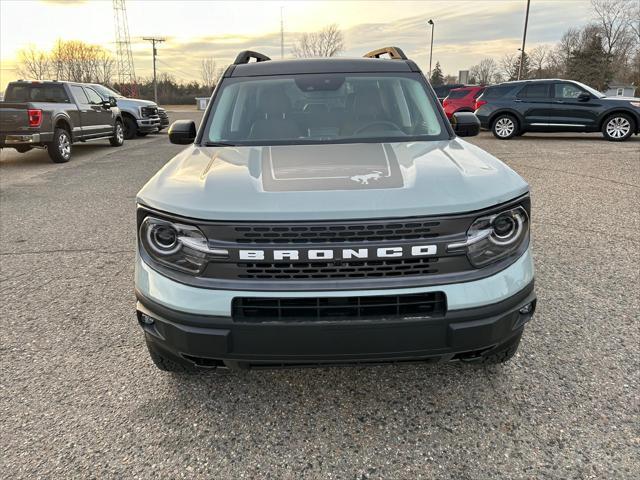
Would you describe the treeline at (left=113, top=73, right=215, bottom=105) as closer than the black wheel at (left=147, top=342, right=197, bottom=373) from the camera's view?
No

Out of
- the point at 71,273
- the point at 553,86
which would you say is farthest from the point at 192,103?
the point at 71,273

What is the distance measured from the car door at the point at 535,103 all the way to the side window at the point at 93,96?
470 inches

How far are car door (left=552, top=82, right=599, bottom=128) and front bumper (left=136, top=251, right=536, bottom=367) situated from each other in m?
14.0

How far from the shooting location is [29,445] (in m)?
2.30

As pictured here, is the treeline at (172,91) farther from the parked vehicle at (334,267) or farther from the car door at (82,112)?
the parked vehicle at (334,267)

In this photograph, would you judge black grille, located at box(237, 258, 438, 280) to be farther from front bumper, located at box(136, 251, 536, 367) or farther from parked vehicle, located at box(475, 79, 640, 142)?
parked vehicle, located at box(475, 79, 640, 142)

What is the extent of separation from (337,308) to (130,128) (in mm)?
17719

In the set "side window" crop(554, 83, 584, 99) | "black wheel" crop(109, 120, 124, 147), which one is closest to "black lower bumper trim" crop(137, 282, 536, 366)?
"side window" crop(554, 83, 584, 99)

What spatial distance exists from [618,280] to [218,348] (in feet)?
11.5

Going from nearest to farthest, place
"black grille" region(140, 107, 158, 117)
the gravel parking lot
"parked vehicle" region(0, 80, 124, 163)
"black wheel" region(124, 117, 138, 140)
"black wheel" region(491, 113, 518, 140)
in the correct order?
the gravel parking lot, "parked vehicle" region(0, 80, 124, 163), "black wheel" region(491, 113, 518, 140), "black wheel" region(124, 117, 138, 140), "black grille" region(140, 107, 158, 117)

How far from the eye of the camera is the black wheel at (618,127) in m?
13.9

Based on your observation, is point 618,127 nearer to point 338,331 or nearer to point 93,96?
point 93,96

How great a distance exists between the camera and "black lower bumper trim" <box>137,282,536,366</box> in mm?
2016

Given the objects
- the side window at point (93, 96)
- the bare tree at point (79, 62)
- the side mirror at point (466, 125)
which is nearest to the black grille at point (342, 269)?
the side mirror at point (466, 125)
